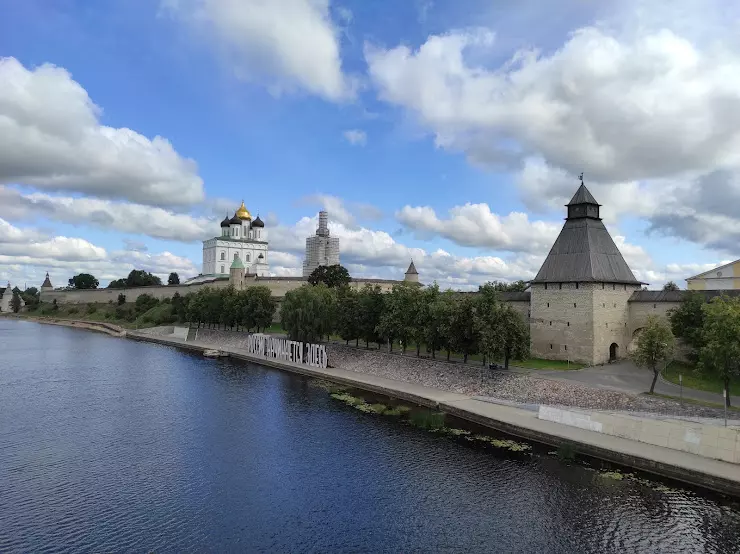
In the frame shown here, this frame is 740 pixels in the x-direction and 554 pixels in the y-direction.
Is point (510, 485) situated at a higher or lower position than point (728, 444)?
lower

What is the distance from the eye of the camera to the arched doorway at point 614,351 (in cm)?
3144

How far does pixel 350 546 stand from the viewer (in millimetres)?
12773

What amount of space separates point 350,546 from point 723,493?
10.8 m

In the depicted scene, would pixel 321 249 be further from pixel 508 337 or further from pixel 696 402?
pixel 696 402

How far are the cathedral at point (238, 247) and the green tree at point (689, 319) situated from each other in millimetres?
76584

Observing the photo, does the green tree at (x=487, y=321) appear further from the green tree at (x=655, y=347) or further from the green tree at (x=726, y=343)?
the green tree at (x=726, y=343)

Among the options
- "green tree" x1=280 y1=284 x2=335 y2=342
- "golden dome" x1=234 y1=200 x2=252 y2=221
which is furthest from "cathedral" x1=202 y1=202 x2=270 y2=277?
"green tree" x1=280 y1=284 x2=335 y2=342

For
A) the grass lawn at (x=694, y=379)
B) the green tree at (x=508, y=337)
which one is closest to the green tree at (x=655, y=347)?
the grass lawn at (x=694, y=379)

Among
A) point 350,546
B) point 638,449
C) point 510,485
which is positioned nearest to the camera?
point 350,546

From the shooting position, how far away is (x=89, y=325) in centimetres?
8200

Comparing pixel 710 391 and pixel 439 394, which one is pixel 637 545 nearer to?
pixel 710 391

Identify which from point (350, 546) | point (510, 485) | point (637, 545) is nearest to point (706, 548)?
point (637, 545)

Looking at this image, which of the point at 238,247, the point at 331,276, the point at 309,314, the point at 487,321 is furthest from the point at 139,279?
the point at 487,321

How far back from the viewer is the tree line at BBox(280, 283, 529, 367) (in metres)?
27.6
